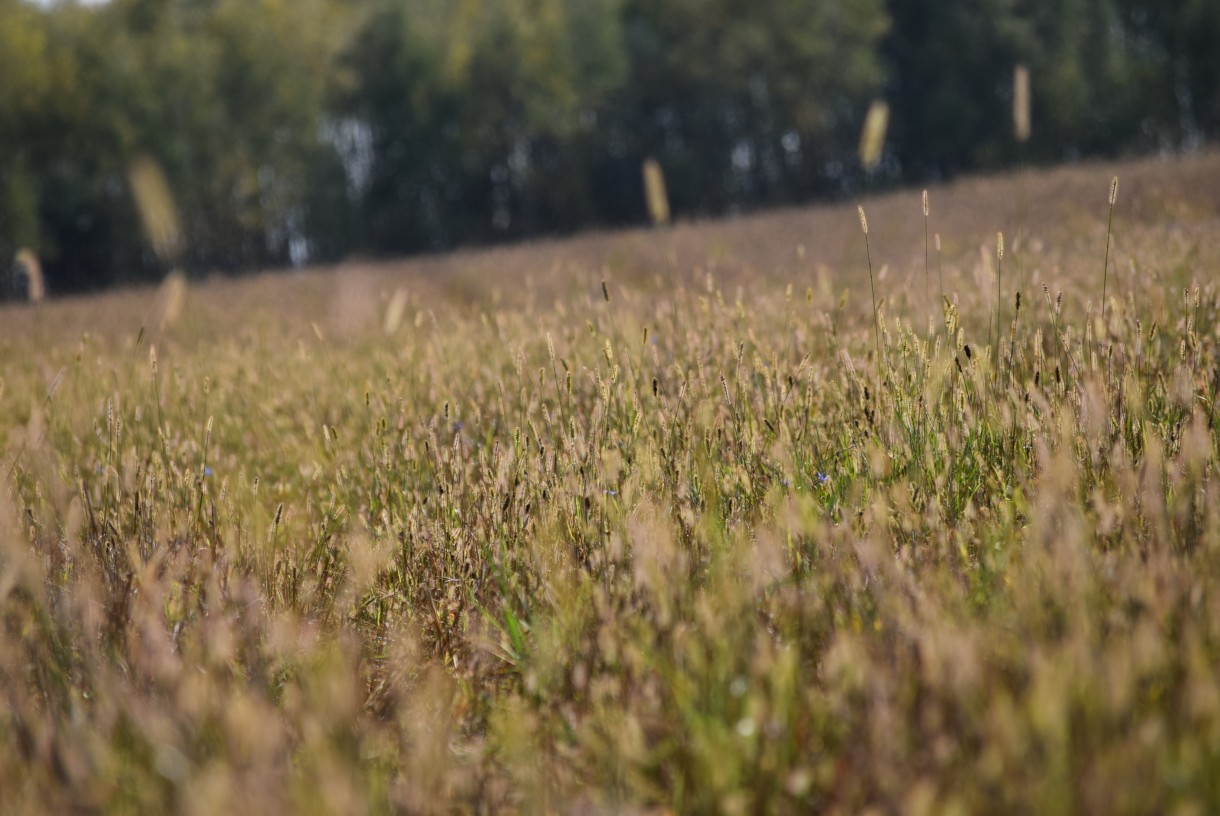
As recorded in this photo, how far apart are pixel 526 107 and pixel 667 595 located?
27.4m

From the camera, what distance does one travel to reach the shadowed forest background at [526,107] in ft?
83.0

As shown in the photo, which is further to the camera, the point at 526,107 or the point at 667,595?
the point at 526,107

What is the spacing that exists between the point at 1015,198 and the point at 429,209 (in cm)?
2175

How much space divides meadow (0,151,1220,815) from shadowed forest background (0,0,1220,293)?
2478cm

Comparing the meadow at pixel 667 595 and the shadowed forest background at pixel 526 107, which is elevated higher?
the shadowed forest background at pixel 526 107

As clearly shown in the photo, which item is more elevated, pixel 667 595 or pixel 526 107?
pixel 526 107

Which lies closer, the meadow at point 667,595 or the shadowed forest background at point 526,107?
the meadow at point 667,595

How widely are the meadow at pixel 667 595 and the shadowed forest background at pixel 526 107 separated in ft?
81.3

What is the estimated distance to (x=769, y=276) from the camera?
7.02 metres

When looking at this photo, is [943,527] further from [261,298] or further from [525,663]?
[261,298]

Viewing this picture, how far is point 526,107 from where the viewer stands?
27250mm

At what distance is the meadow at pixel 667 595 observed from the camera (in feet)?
3.70

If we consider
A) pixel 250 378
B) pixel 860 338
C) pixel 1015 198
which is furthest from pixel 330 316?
pixel 1015 198

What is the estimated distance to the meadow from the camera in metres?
1.13
